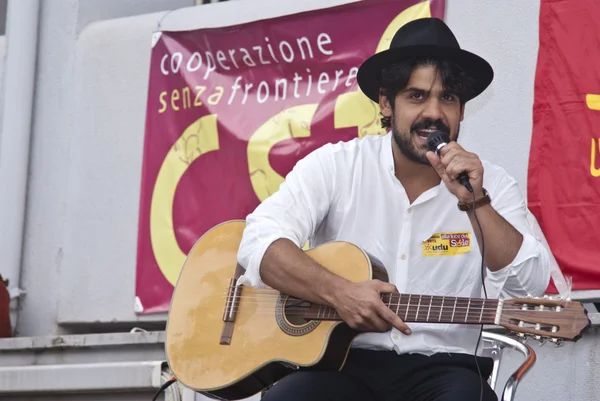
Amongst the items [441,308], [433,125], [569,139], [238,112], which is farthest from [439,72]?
[238,112]

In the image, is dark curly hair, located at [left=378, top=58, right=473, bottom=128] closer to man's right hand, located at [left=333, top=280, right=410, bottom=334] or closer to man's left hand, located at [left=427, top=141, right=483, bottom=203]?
man's left hand, located at [left=427, top=141, right=483, bottom=203]

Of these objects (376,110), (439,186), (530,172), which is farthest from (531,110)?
(439,186)

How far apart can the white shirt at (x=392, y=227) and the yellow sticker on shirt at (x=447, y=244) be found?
0.01 metres

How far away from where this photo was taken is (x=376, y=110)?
5.48 meters

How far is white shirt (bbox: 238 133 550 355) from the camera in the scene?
3383 millimetres

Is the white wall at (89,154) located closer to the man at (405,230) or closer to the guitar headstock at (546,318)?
the man at (405,230)

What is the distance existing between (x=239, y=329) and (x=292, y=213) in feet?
1.43

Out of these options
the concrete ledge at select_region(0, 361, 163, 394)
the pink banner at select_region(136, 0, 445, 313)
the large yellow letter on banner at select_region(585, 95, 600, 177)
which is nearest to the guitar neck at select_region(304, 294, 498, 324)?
the large yellow letter on banner at select_region(585, 95, 600, 177)

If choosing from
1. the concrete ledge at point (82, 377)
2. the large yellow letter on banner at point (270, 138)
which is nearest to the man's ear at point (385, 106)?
the large yellow letter on banner at point (270, 138)

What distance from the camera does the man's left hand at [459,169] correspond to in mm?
3189

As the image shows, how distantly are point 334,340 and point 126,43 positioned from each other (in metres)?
3.63

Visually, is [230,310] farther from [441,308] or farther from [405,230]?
[441,308]

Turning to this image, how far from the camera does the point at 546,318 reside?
309 centimetres

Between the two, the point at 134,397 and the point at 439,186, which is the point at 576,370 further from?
the point at 134,397
